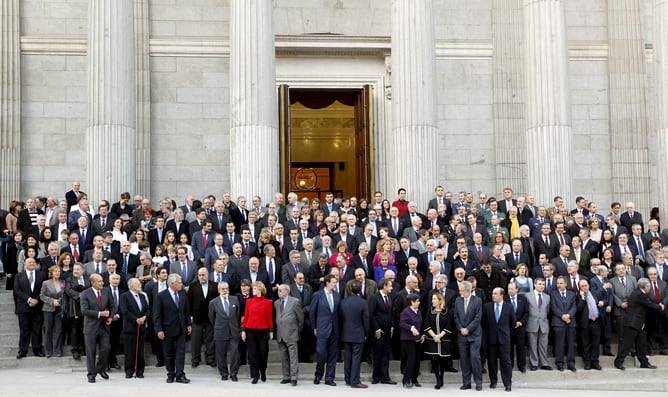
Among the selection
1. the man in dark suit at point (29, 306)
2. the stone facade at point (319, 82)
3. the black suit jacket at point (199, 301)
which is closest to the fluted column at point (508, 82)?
the stone facade at point (319, 82)

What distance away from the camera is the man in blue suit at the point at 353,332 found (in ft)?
59.9

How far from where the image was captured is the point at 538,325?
1939 centimetres

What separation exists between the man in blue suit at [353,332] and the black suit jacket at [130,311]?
370cm

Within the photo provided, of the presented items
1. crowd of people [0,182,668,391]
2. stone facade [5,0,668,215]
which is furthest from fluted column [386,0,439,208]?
stone facade [5,0,668,215]

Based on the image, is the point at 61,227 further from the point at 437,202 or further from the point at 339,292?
the point at 437,202

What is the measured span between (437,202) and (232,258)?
5688 mm

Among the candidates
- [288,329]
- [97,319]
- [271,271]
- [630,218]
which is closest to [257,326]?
[288,329]

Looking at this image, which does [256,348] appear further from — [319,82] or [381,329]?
[319,82]

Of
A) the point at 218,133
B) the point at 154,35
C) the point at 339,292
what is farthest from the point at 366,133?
the point at 339,292

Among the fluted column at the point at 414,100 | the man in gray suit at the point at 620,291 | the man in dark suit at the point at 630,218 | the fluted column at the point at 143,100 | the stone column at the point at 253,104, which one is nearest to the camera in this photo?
the man in gray suit at the point at 620,291

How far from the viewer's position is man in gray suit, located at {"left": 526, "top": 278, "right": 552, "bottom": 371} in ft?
63.7

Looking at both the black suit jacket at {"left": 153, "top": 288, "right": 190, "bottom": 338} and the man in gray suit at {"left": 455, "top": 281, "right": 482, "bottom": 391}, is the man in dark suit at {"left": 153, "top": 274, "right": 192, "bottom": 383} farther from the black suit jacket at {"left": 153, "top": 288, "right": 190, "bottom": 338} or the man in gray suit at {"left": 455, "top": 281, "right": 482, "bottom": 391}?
the man in gray suit at {"left": 455, "top": 281, "right": 482, "bottom": 391}

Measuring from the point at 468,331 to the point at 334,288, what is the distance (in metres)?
2.63

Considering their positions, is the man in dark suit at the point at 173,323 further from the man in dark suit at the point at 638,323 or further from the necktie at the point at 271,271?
the man in dark suit at the point at 638,323
